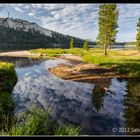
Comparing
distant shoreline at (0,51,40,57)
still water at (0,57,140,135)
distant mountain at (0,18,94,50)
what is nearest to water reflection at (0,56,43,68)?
still water at (0,57,140,135)

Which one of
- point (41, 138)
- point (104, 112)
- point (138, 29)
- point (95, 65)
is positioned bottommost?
point (104, 112)

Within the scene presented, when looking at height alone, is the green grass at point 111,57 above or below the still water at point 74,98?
above

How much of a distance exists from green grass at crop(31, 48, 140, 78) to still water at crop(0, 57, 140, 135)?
0.45 metres

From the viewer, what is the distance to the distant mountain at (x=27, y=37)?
7598 mm

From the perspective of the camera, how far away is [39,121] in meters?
6.07

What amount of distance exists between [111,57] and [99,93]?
1.38m

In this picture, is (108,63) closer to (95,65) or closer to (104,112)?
(95,65)

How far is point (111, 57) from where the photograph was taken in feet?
27.7

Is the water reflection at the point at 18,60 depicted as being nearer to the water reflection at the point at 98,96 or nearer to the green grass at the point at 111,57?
the green grass at the point at 111,57

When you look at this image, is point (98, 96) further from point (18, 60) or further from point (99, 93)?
point (18, 60)

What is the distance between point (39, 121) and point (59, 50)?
3.36 m

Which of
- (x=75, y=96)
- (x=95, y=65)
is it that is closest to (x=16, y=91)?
(x=75, y=96)

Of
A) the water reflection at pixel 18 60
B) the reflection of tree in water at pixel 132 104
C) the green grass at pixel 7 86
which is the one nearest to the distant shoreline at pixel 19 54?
the water reflection at pixel 18 60

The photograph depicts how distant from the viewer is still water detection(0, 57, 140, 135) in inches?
299
